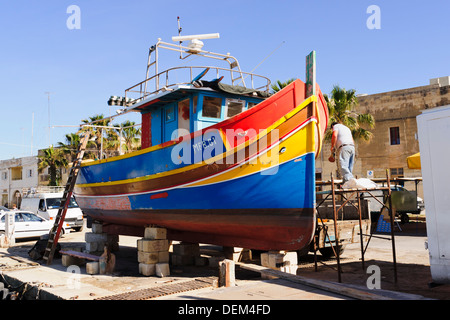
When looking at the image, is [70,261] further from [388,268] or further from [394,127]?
[394,127]

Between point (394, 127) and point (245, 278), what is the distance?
72.6ft

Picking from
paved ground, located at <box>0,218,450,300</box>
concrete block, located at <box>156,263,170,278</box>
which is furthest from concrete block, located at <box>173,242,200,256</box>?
concrete block, located at <box>156,263,170,278</box>

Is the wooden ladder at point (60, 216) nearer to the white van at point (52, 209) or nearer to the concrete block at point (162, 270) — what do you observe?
the concrete block at point (162, 270)

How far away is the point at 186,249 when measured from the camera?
973cm

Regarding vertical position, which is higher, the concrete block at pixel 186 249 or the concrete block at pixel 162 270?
the concrete block at pixel 186 249

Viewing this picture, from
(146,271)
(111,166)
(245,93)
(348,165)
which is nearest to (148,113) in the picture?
(111,166)

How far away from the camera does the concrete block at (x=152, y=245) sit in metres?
8.41

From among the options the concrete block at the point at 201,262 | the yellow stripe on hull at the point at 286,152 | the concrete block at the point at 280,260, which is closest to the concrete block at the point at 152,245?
the concrete block at the point at 201,262

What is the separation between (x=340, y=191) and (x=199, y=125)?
342cm

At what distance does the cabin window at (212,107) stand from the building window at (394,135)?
20971 millimetres

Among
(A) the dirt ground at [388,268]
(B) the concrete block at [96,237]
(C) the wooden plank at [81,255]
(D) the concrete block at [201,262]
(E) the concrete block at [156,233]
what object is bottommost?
(A) the dirt ground at [388,268]

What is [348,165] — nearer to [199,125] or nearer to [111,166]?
[199,125]
